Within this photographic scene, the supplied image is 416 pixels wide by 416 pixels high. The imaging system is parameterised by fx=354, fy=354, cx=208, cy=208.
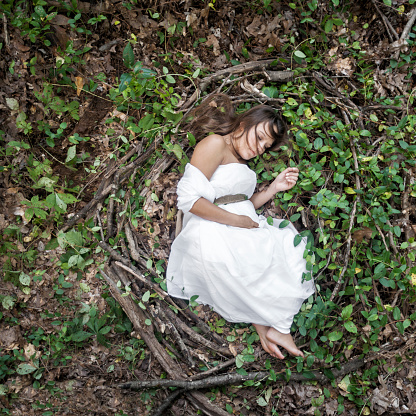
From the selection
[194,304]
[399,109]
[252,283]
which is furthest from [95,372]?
[399,109]

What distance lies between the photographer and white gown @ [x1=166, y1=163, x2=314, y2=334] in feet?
9.64

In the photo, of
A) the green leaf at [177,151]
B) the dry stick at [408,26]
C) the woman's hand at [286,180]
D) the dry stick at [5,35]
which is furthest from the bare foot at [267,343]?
the dry stick at [5,35]

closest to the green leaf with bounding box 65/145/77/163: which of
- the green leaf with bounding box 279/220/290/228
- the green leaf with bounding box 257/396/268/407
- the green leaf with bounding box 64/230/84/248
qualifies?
the green leaf with bounding box 64/230/84/248

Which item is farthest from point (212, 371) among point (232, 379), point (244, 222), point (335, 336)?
point (244, 222)

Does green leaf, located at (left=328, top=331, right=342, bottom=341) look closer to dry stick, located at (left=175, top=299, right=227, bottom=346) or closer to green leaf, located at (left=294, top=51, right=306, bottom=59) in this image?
dry stick, located at (left=175, top=299, right=227, bottom=346)

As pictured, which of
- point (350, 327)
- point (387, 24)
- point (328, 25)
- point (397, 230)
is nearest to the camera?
point (350, 327)

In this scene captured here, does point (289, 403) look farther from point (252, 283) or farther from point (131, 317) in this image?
point (131, 317)

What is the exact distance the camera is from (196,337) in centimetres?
318

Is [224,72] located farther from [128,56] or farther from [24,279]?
[24,279]

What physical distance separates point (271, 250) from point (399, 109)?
1.87 meters

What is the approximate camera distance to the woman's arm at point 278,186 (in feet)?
10.5

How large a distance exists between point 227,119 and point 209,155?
507 mm

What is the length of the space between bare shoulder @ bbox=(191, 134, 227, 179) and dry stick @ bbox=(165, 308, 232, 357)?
4.39 feet

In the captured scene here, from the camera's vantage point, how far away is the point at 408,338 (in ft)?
9.82
